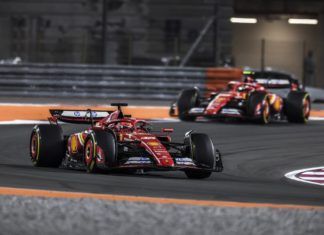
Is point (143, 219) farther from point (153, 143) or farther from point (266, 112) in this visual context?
point (266, 112)

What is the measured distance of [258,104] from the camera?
18.1 metres

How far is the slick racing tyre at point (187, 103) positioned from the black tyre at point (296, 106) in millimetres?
1640

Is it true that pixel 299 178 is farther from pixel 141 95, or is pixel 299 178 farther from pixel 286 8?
pixel 286 8

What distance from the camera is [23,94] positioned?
25.3 metres

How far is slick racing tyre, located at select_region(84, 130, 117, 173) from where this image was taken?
32.9ft

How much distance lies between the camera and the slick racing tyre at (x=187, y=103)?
742 inches

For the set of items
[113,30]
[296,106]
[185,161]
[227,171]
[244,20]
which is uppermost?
[244,20]

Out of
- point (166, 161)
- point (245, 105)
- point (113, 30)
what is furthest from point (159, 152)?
point (113, 30)

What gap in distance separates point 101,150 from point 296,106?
959 cm

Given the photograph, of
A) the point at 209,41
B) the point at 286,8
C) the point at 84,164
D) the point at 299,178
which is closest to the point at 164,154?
the point at 84,164

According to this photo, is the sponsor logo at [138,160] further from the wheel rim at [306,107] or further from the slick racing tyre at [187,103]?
the wheel rim at [306,107]

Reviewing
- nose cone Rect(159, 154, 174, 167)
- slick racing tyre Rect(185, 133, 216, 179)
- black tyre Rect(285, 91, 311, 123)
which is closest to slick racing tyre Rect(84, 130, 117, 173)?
nose cone Rect(159, 154, 174, 167)

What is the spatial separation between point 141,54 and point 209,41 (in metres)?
2.08

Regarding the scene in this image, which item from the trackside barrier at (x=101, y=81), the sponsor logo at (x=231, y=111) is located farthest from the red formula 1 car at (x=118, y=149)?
the trackside barrier at (x=101, y=81)
